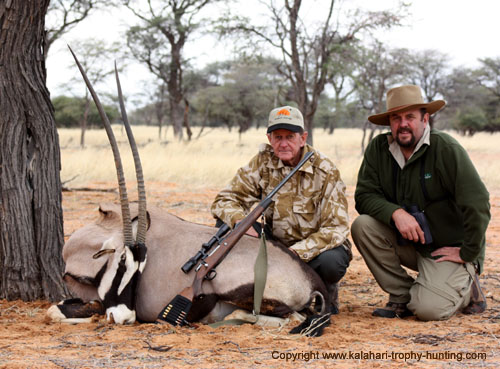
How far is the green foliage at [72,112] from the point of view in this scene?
31.9 metres

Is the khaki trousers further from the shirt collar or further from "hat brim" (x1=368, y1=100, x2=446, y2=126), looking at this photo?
"hat brim" (x1=368, y1=100, x2=446, y2=126)

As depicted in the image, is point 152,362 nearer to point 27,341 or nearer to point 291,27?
point 27,341

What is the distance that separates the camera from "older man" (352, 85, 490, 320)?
10.6 feet

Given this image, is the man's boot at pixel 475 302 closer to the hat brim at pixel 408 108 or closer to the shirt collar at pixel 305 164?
the hat brim at pixel 408 108

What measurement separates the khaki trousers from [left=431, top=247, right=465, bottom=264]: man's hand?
0.11 ft

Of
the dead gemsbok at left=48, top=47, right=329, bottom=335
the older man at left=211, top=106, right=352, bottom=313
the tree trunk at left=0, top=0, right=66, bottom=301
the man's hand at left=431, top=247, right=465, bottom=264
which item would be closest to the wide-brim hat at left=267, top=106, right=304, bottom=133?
the older man at left=211, top=106, right=352, bottom=313

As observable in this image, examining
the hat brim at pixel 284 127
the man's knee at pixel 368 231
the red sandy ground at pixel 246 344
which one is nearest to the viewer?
the red sandy ground at pixel 246 344

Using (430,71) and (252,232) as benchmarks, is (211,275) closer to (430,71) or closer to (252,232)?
(252,232)

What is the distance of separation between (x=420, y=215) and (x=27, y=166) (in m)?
2.60

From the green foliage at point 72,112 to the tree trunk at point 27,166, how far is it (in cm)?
2841

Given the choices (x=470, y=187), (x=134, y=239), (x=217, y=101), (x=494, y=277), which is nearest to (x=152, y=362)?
(x=134, y=239)

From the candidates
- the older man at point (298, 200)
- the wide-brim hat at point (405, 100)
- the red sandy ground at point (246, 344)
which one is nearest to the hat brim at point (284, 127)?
the older man at point (298, 200)

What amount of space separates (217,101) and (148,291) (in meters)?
28.3

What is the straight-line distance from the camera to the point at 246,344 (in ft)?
8.45
